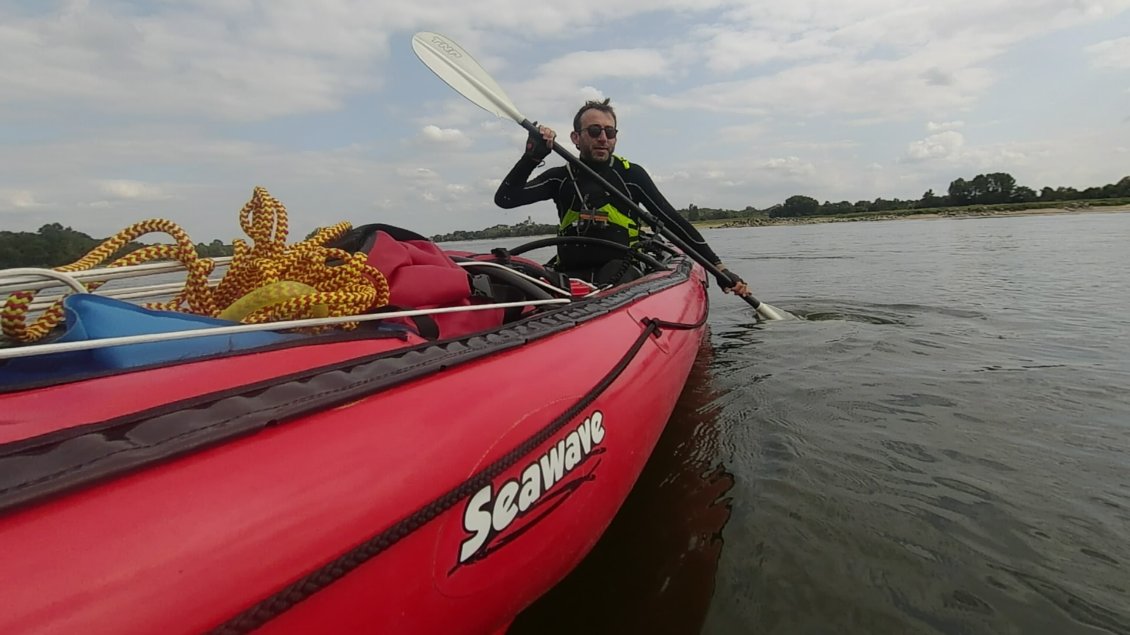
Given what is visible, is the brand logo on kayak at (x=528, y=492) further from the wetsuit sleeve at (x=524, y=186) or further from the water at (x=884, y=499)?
the wetsuit sleeve at (x=524, y=186)

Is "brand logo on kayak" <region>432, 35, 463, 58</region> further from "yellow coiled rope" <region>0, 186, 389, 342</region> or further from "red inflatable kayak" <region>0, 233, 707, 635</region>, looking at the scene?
"red inflatable kayak" <region>0, 233, 707, 635</region>

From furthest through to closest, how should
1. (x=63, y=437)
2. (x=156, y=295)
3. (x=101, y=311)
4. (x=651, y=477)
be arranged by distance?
(x=651, y=477)
(x=156, y=295)
(x=101, y=311)
(x=63, y=437)

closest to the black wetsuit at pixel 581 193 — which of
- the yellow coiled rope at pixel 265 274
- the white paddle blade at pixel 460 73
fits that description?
the white paddle blade at pixel 460 73

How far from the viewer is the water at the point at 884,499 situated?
1877 mm

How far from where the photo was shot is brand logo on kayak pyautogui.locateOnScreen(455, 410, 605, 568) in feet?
4.22

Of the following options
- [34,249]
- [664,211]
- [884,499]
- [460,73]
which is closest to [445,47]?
[460,73]

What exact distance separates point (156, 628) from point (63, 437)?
1.14 ft

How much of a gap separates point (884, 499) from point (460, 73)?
4.23 meters

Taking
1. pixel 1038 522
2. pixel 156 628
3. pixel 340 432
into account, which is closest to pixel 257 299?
pixel 340 432

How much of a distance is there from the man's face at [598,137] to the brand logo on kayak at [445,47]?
3.94ft

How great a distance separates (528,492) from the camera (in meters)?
1.46

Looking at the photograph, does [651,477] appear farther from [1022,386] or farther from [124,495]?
[1022,386]

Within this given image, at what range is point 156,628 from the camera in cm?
76

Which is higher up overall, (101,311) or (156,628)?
(101,311)
